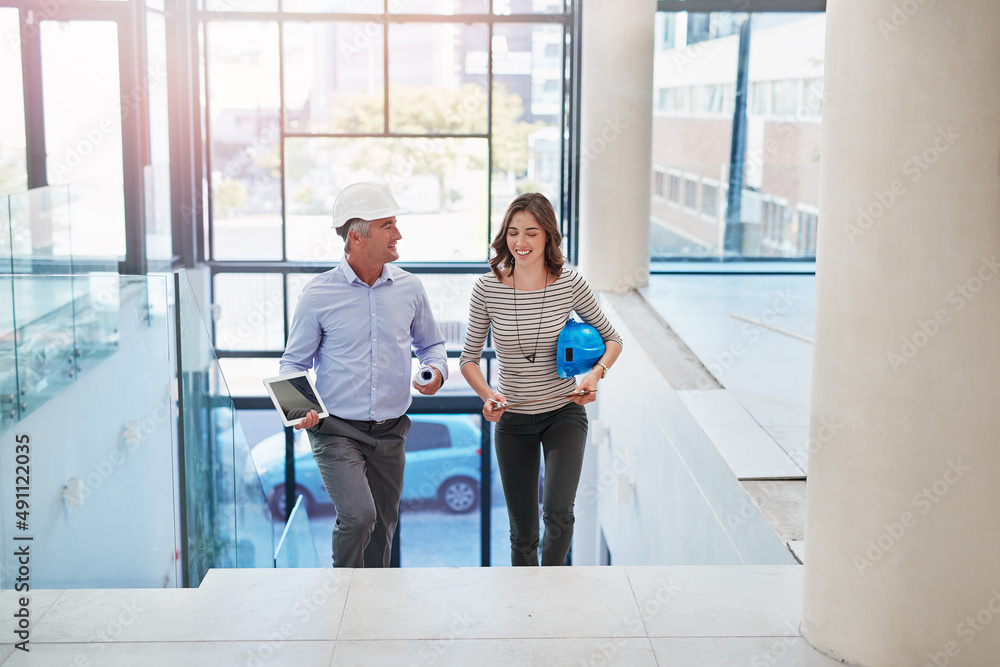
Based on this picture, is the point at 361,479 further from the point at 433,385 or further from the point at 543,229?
the point at 543,229

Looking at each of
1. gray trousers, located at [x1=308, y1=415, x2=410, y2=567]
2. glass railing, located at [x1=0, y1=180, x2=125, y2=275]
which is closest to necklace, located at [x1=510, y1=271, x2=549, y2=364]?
gray trousers, located at [x1=308, y1=415, x2=410, y2=567]

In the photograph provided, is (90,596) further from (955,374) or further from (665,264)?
(665,264)

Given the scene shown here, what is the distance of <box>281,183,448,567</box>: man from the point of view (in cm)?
378

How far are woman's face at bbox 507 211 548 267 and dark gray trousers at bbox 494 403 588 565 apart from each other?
1.92 ft

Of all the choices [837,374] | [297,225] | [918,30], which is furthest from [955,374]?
[297,225]

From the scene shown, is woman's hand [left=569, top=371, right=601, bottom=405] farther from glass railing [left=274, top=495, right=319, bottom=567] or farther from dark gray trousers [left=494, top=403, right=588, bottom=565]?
glass railing [left=274, top=495, right=319, bottom=567]

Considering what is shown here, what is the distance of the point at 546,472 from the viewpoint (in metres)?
3.95

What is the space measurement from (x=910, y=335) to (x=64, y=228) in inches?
247

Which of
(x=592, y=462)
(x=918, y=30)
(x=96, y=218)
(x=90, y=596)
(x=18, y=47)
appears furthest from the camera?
(x=592, y=462)

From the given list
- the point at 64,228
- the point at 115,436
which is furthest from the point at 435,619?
the point at 64,228

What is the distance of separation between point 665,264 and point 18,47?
6.40 meters

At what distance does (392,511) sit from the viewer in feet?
13.2

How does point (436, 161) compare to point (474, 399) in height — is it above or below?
above

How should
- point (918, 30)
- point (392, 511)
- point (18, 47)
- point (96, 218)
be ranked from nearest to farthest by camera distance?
1. point (918, 30)
2. point (392, 511)
3. point (96, 218)
4. point (18, 47)
